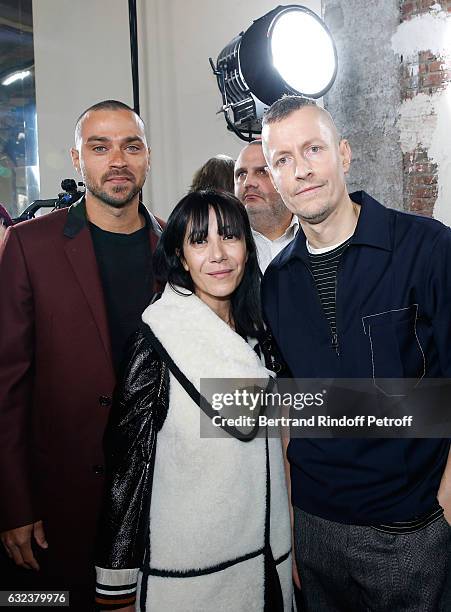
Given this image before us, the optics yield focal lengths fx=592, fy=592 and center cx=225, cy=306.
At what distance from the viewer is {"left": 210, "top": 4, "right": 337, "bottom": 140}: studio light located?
7.29 feet

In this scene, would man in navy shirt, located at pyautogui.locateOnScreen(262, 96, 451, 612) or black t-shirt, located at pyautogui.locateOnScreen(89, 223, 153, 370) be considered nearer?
man in navy shirt, located at pyautogui.locateOnScreen(262, 96, 451, 612)

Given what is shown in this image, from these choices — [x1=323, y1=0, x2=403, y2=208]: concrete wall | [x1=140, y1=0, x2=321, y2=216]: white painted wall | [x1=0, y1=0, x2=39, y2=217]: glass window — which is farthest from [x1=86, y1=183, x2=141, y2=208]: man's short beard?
[x1=0, y1=0, x2=39, y2=217]: glass window

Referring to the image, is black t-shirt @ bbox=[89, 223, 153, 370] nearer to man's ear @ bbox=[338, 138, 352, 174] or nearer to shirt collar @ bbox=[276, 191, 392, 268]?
shirt collar @ bbox=[276, 191, 392, 268]

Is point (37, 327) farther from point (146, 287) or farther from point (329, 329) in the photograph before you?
point (329, 329)

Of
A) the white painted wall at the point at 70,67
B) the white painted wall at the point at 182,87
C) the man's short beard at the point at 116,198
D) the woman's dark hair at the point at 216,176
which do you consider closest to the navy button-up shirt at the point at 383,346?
the man's short beard at the point at 116,198

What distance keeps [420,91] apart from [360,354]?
179 centimetres

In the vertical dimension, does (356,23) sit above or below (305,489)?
above

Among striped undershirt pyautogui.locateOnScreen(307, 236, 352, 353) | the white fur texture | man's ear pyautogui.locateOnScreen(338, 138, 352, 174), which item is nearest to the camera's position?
the white fur texture

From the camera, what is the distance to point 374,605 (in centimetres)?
134

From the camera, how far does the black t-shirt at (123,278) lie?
1.71 m

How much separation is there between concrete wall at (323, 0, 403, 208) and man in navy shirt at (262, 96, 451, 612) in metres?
1.44

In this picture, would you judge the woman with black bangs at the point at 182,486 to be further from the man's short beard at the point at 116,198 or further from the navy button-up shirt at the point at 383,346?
the man's short beard at the point at 116,198

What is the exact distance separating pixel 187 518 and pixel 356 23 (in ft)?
8.15

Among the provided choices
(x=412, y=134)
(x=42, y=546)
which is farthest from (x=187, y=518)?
(x=412, y=134)
